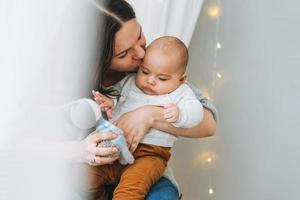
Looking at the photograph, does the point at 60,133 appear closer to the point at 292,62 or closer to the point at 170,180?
the point at 170,180

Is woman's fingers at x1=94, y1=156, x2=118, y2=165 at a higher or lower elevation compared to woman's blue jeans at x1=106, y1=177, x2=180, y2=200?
higher

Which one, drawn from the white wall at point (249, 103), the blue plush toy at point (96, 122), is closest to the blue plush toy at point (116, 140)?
the blue plush toy at point (96, 122)

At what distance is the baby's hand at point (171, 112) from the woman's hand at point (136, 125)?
0.18ft

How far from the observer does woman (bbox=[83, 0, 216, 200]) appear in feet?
3.81

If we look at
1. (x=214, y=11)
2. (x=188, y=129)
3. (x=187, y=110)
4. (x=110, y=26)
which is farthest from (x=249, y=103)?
(x=110, y=26)

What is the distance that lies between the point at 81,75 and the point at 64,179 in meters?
0.21

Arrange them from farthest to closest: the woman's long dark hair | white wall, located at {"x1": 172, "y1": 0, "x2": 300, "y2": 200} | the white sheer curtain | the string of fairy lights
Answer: the string of fairy lights → white wall, located at {"x1": 172, "y1": 0, "x2": 300, "y2": 200} → the white sheer curtain → the woman's long dark hair

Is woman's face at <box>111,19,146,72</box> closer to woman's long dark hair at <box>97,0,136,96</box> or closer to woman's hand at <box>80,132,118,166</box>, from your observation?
woman's long dark hair at <box>97,0,136,96</box>

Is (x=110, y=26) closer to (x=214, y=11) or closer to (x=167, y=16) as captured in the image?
(x=167, y=16)

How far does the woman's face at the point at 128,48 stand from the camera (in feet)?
3.88

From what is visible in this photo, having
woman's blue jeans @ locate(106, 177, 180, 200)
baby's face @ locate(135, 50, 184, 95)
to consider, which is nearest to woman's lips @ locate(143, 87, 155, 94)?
baby's face @ locate(135, 50, 184, 95)

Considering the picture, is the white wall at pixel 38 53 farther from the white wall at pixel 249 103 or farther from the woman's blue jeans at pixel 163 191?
the white wall at pixel 249 103

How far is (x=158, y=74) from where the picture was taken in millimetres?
1199

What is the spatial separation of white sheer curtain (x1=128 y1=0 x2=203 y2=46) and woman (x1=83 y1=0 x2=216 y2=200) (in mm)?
280
